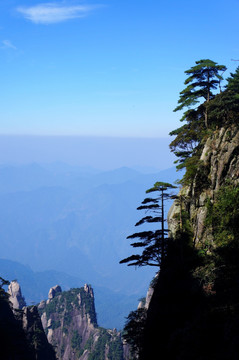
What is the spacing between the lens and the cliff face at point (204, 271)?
39.7 ft

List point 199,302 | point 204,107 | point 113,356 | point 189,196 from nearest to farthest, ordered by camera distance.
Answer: point 199,302 → point 189,196 → point 204,107 → point 113,356

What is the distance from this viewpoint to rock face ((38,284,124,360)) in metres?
111

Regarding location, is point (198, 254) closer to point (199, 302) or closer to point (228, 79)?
point (199, 302)

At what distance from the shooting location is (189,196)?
23.9 meters

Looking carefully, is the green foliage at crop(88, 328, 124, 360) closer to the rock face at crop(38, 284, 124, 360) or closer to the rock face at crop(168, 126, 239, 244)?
the rock face at crop(38, 284, 124, 360)

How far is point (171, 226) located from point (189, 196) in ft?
13.9

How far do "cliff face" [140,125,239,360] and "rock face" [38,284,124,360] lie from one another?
10105cm

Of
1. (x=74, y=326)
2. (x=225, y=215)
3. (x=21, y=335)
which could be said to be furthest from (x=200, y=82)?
(x=74, y=326)

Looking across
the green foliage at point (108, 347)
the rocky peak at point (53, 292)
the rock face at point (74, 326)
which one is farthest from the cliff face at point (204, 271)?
the rocky peak at point (53, 292)

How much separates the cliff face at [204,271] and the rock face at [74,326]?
101052 millimetres

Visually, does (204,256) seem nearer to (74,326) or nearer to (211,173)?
(211,173)

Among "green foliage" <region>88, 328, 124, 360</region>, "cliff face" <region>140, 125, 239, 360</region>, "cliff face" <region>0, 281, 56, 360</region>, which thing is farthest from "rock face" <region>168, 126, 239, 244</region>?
"green foliage" <region>88, 328, 124, 360</region>

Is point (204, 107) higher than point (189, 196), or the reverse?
point (204, 107)

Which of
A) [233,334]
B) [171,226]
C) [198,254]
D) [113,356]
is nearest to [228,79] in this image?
[171,226]
